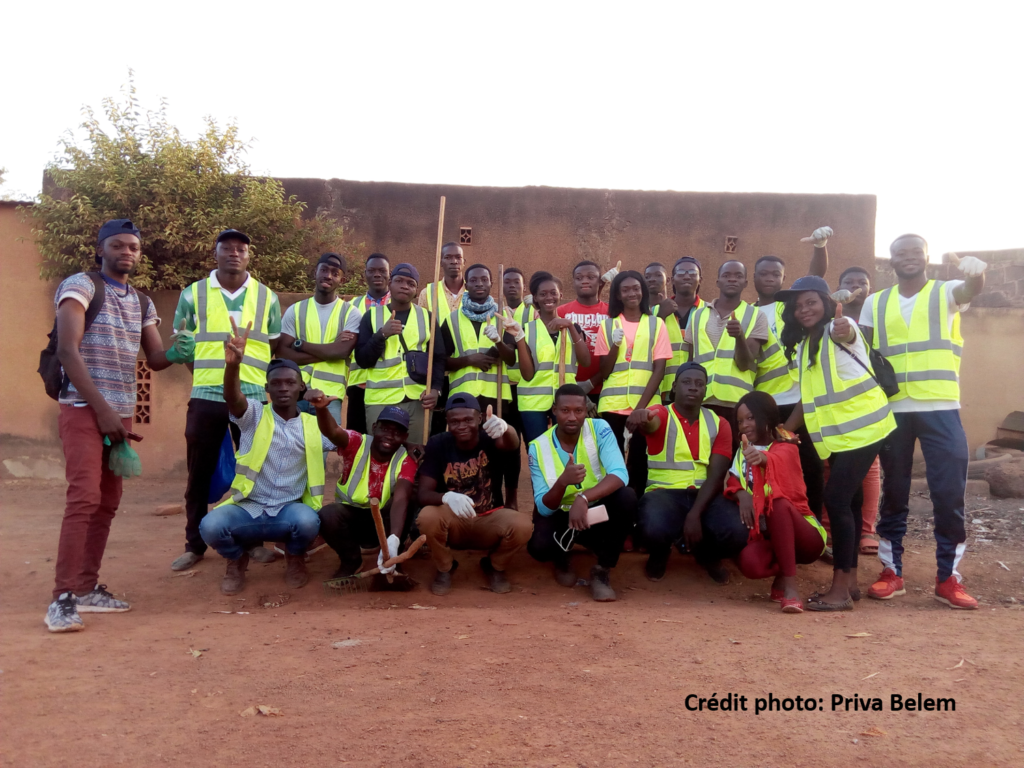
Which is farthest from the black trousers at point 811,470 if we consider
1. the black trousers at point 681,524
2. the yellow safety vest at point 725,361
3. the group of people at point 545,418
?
the black trousers at point 681,524

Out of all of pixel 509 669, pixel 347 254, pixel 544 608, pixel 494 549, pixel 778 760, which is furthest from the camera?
pixel 347 254

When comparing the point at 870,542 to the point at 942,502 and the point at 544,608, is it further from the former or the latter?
the point at 544,608

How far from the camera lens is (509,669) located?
3.20 m

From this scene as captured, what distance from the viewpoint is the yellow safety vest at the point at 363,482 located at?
4.77m

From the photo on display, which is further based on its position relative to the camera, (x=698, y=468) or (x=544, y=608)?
(x=698, y=468)

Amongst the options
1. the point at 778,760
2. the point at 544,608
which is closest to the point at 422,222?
the point at 544,608

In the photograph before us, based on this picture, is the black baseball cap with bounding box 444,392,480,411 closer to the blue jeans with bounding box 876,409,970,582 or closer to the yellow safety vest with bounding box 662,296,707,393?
the yellow safety vest with bounding box 662,296,707,393

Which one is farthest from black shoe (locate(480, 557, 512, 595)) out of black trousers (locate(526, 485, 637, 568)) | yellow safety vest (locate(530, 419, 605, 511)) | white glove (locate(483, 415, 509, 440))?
white glove (locate(483, 415, 509, 440))

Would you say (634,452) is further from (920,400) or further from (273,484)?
(273,484)

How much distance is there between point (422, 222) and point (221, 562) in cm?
547

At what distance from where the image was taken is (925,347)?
4469 millimetres

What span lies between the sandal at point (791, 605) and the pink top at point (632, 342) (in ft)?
5.21

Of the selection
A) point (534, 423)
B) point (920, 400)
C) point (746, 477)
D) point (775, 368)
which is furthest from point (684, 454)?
point (920, 400)

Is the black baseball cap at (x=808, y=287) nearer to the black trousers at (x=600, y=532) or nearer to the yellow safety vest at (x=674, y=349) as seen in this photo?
the yellow safety vest at (x=674, y=349)
